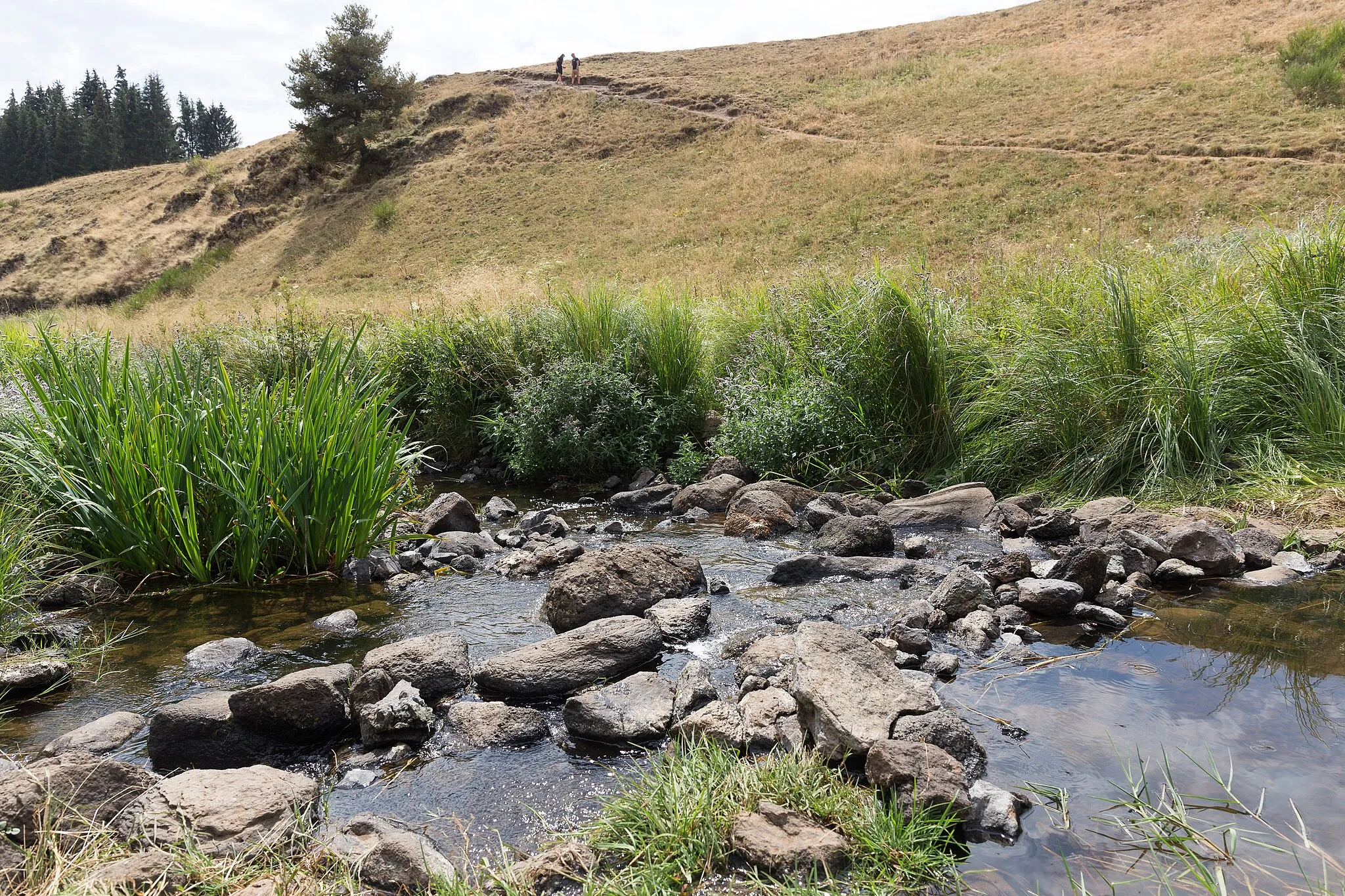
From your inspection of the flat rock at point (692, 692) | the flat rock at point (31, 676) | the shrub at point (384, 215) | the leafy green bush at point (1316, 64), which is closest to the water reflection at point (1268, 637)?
the flat rock at point (692, 692)

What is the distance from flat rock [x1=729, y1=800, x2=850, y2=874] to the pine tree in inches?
2105

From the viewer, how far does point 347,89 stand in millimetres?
49281

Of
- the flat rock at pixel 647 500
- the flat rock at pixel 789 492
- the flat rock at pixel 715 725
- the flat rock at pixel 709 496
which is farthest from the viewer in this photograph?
the flat rock at pixel 647 500

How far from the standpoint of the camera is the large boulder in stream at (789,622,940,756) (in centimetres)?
305

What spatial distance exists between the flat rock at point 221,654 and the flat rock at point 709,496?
13.3 feet

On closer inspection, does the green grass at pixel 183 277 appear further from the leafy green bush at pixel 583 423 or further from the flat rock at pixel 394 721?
the flat rock at pixel 394 721

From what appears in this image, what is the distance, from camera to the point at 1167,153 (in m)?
28.7

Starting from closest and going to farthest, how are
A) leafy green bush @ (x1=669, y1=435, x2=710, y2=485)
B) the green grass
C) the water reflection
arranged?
the water reflection < leafy green bush @ (x1=669, y1=435, x2=710, y2=485) < the green grass

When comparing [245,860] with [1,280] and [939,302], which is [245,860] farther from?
[1,280]

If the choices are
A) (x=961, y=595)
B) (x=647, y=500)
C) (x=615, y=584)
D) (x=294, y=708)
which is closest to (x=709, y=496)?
(x=647, y=500)

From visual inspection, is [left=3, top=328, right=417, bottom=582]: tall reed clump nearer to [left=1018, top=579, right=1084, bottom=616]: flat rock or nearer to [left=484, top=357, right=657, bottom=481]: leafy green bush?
[left=484, top=357, right=657, bottom=481]: leafy green bush

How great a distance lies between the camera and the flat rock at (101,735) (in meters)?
3.43

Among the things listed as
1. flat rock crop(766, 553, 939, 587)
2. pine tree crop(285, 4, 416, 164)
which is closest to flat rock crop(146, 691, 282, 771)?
flat rock crop(766, 553, 939, 587)

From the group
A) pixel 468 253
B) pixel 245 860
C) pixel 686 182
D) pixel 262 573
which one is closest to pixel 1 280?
pixel 468 253
